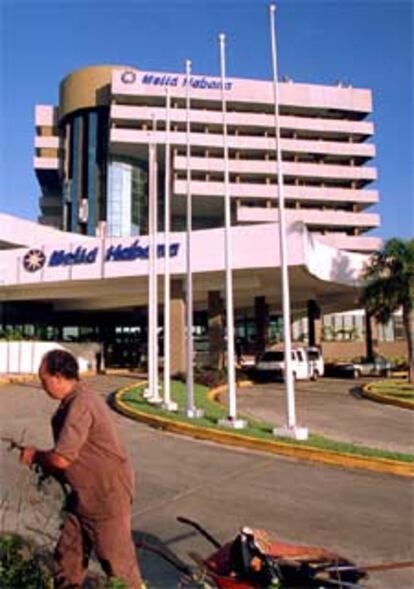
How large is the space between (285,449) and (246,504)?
12.3 ft

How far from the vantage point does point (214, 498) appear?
817 centimetres

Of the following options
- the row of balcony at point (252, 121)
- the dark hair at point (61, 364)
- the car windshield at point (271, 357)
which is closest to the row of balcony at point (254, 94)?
the row of balcony at point (252, 121)

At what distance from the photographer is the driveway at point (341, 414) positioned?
567 inches

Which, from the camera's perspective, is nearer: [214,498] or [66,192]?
[214,498]

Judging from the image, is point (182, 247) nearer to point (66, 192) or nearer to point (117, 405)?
point (117, 405)

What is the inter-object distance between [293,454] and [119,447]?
7.79 metres

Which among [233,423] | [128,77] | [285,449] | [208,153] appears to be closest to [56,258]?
[233,423]

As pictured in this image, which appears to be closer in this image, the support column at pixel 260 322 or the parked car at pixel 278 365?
the parked car at pixel 278 365

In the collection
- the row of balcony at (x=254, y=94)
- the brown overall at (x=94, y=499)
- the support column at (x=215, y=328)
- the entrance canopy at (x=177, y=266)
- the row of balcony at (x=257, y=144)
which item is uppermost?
the row of balcony at (x=254, y=94)

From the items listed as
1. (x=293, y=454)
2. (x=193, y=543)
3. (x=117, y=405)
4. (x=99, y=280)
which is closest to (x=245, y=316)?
(x=99, y=280)

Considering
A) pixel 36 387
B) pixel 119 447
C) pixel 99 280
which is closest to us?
pixel 119 447

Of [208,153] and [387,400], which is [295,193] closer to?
[208,153]

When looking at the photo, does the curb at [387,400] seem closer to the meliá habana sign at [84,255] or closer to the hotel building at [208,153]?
the meliá habana sign at [84,255]

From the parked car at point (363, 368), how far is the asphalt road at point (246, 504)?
90.6ft
